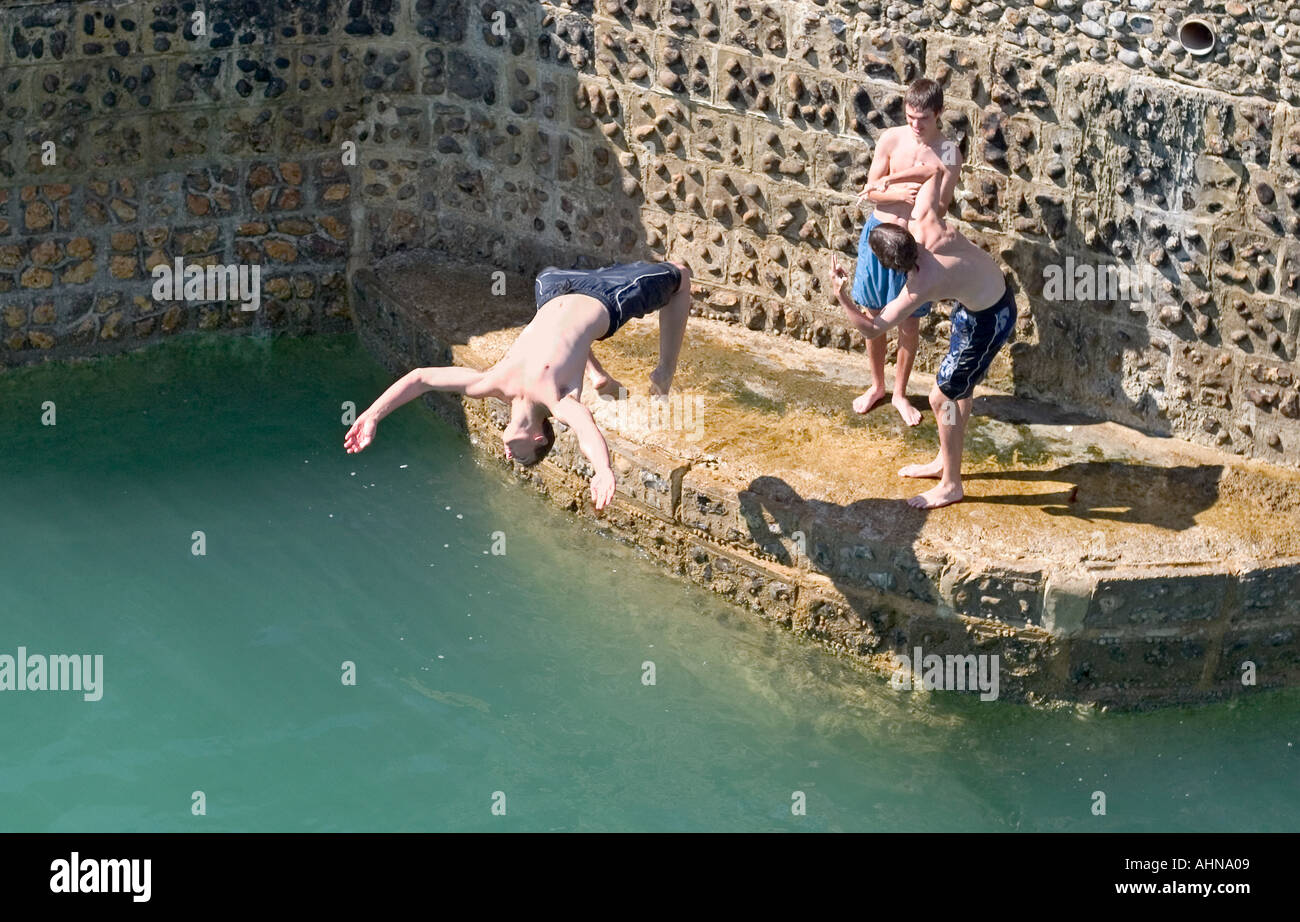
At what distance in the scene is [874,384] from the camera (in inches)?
443

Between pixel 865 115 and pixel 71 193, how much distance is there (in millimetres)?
4504

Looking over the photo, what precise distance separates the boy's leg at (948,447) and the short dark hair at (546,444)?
1.77 m

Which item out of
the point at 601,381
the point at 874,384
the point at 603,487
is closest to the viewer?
the point at 603,487

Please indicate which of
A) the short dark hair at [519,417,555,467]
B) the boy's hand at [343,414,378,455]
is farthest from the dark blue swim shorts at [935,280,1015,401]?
the boy's hand at [343,414,378,455]

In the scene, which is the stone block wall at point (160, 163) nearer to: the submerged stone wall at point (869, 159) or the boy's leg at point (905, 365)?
the submerged stone wall at point (869, 159)

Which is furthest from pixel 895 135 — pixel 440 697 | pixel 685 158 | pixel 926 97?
pixel 440 697

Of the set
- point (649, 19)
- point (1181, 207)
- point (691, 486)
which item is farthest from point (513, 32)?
point (1181, 207)

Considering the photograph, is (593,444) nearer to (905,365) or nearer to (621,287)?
(621,287)

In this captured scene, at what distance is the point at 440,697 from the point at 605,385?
175 cm

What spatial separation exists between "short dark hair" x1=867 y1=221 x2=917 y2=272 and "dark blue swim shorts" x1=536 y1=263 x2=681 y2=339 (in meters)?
1.13

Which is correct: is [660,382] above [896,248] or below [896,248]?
below

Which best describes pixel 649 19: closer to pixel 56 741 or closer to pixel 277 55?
pixel 277 55

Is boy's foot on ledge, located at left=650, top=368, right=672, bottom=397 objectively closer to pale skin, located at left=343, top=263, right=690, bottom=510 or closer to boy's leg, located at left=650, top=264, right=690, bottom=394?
boy's leg, located at left=650, top=264, right=690, bottom=394

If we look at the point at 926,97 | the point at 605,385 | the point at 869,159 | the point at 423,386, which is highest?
the point at 926,97
